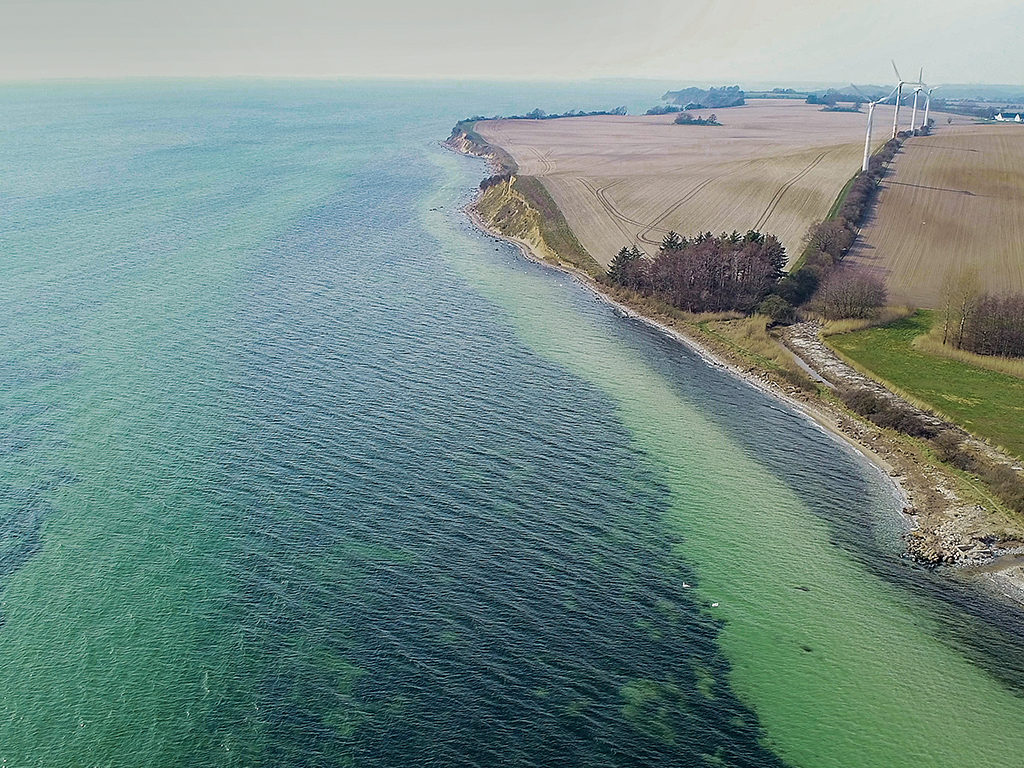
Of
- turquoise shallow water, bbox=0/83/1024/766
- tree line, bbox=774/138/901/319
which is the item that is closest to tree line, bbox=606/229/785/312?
tree line, bbox=774/138/901/319

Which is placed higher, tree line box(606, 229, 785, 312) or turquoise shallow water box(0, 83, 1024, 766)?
tree line box(606, 229, 785, 312)

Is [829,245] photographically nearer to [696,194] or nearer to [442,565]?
[696,194]

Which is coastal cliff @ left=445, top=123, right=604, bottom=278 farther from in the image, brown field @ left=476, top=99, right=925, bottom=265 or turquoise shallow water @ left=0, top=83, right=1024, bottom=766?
turquoise shallow water @ left=0, top=83, right=1024, bottom=766

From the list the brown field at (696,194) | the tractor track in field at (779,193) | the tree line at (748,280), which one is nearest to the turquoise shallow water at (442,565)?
the tree line at (748,280)

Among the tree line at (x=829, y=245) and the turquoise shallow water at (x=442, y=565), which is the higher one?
the tree line at (x=829, y=245)

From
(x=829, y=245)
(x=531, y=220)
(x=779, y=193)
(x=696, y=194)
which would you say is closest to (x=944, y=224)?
(x=829, y=245)

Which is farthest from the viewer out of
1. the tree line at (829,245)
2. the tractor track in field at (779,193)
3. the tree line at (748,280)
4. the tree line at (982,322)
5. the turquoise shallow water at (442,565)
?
the tractor track in field at (779,193)

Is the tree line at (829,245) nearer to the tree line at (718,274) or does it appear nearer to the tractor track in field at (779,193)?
the tree line at (718,274)
